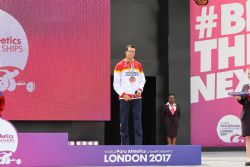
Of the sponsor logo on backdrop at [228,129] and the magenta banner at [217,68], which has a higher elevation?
the magenta banner at [217,68]

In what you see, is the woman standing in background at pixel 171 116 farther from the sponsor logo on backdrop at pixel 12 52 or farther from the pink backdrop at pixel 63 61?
the sponsor logo on backdrop at pixel 12 52

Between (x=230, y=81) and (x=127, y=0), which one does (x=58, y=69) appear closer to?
(x=127, y=0)

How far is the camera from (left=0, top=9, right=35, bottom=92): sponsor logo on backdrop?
1506 centimetres

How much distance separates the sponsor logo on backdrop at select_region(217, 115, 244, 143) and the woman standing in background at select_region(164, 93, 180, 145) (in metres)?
1.77

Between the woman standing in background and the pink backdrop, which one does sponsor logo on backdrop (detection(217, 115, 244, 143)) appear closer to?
the woman standing in background

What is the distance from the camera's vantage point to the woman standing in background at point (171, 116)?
16.3 meters

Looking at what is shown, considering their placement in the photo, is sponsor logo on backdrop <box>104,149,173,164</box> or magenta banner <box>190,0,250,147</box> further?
magenta banner <box>190,0,250,147</box>

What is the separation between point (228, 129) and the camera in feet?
57.8

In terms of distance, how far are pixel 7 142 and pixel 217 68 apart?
10578mm

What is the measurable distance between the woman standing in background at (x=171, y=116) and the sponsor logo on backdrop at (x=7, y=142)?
8597mm

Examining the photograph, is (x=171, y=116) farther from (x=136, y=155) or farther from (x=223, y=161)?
(x=136, y=155)

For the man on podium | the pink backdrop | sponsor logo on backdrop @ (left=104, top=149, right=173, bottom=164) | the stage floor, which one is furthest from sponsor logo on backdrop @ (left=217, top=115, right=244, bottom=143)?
sponsor logo on backdrop @ (left=104, top=149, right=173, bottom=164)

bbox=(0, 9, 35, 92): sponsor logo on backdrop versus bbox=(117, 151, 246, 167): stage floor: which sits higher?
bbox=(0, 9, 35, 92): sponsor logo on backdrop

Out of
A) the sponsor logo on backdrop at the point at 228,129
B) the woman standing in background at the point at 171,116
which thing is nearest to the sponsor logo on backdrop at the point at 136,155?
the woman standing in background at the point at 171,116
